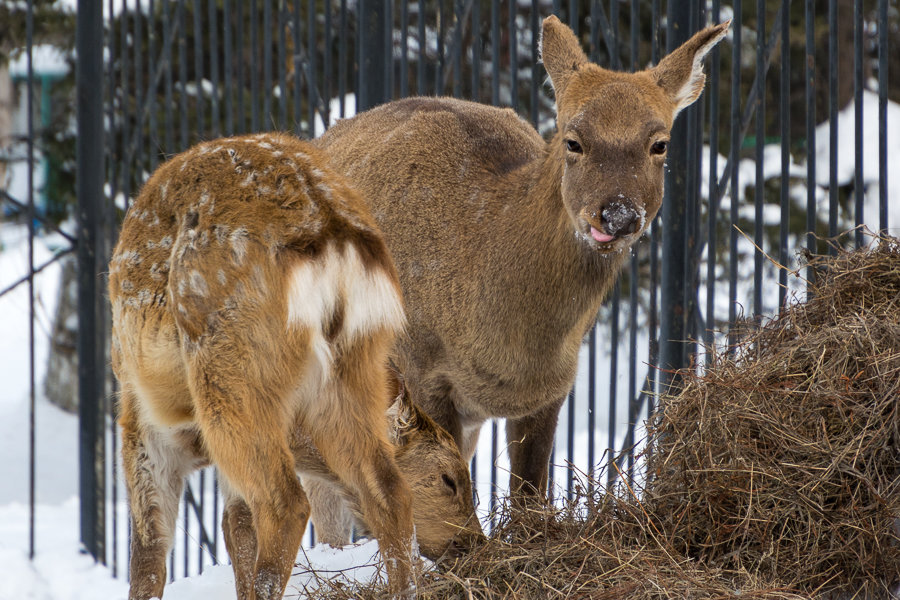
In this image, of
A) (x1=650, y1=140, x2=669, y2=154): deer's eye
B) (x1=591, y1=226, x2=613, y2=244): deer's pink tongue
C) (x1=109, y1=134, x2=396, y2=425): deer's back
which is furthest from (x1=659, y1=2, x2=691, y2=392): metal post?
(x1=109, y1=134, x2=396, y2=425): deer's back

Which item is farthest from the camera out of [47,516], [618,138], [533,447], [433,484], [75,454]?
[75,454]

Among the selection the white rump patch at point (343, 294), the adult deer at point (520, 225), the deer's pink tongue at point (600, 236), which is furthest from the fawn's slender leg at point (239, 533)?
the deer's pink tongue at point (600, 236)

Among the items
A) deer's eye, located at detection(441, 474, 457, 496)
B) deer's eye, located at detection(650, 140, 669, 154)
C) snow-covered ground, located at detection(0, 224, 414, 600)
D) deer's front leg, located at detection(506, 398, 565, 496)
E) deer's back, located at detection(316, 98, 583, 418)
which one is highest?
deer's eye, located at detection(650, 140, 669, 154)

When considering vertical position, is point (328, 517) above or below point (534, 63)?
below

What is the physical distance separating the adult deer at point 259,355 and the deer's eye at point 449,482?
0.8 inches

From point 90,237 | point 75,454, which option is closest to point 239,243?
point 90,237

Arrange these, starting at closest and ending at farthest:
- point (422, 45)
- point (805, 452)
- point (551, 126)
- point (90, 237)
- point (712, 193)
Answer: point (805, 452) < point (712, 193) < point (422, 45) < point (90, 237) < point (551, 126)

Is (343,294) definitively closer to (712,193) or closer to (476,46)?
(712,193)

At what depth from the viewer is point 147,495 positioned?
381cm

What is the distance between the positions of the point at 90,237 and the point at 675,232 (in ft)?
11.4

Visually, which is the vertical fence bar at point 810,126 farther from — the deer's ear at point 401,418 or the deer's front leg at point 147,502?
the deer's front leg at point 147,502

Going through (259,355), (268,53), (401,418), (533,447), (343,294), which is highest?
(268,53)

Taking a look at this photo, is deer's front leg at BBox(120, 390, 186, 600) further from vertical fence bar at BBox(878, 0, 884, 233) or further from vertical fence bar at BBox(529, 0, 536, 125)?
vertical fence bar at BBox(878, 0, 884, 233)

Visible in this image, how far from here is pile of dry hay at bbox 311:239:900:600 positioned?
3.42m
